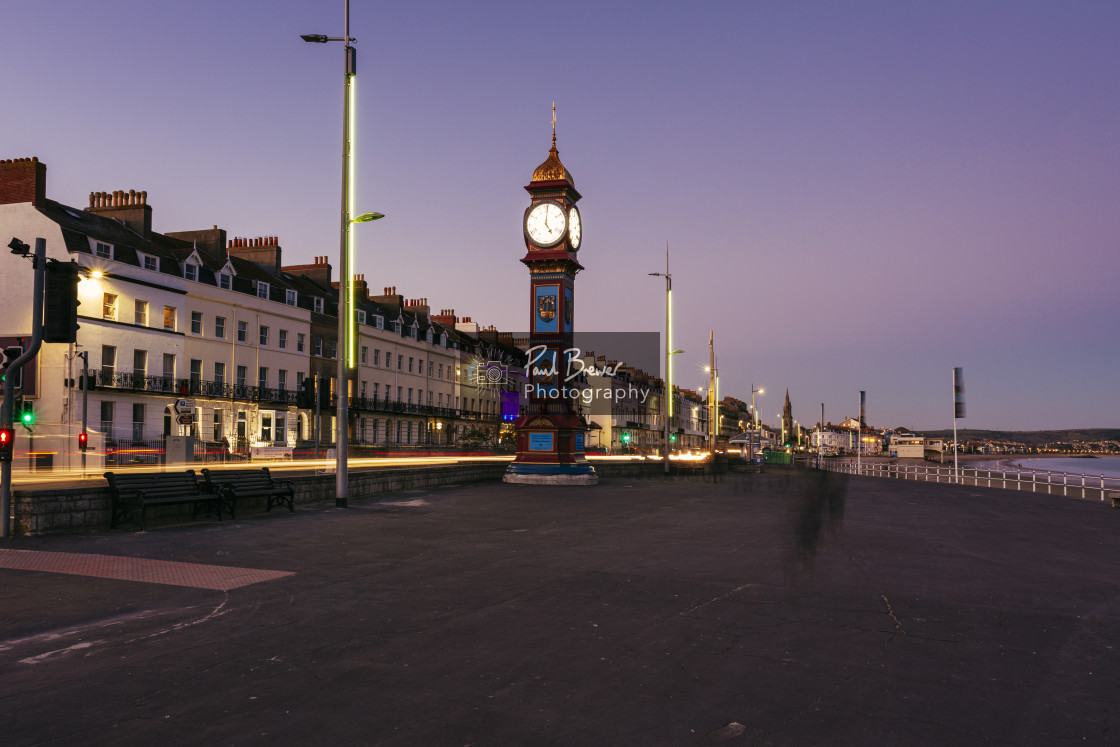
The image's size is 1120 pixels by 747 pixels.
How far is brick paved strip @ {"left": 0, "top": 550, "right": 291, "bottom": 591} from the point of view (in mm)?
9266

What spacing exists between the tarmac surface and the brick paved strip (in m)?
0.06

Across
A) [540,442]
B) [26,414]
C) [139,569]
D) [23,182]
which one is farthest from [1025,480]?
[23,182]

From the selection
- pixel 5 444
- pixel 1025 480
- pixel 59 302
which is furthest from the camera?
pixel 1025 480

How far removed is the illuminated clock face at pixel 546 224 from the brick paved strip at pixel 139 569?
22.5 meters

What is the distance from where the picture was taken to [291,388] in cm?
5588

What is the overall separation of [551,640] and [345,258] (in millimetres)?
14304

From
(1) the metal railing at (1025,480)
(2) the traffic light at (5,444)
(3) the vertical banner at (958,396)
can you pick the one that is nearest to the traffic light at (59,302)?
(2) the traffic light at (5,444)

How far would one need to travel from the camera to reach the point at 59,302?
41.3ft

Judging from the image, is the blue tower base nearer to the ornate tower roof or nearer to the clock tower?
the clock tower

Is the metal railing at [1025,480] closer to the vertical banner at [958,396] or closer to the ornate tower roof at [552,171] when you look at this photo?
the vertical banner at [958,396]

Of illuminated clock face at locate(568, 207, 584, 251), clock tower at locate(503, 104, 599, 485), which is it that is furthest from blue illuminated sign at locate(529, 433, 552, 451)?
illuminated clock face at locate(568, 207, 584, 251)

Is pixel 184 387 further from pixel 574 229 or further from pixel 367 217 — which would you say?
pixel 367 217

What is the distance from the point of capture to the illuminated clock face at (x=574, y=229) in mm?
31297

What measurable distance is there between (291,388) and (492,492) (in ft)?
114
